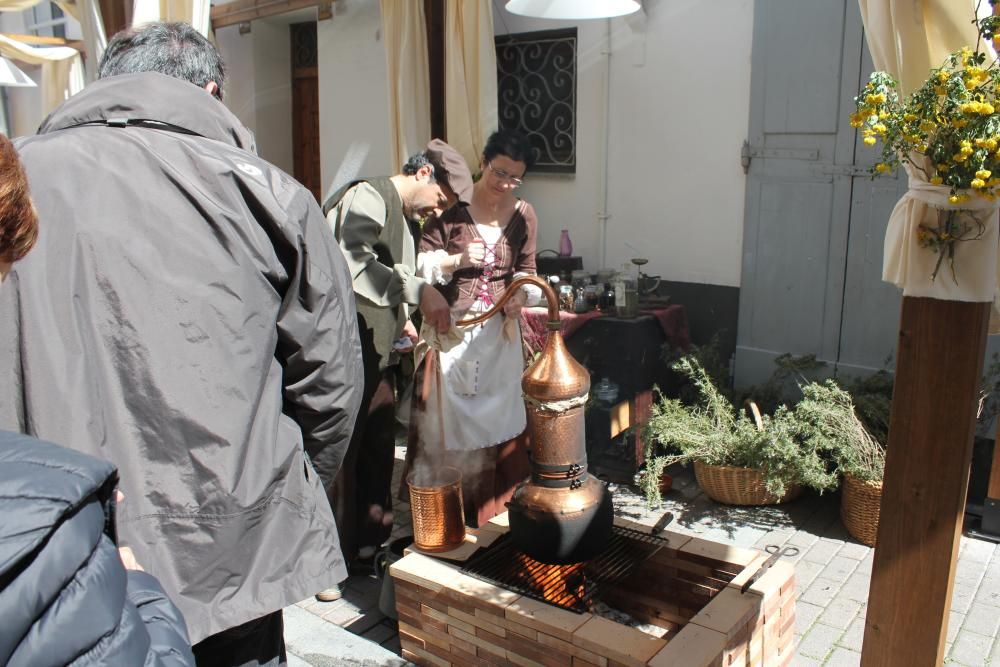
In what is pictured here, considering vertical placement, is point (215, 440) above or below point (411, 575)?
above

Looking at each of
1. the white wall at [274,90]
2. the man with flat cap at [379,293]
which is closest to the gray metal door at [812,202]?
the man with flat cap at [379,293]

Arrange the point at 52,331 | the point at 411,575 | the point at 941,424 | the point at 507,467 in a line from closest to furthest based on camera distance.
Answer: the point at 52,331 → the point at 941,424 → the point at 411,575 → the point at 507,467

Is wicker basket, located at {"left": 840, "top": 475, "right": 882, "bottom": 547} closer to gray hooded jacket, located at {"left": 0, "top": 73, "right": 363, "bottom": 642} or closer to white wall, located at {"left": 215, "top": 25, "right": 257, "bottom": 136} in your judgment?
gray hooded jacket, located at {"left": 0, "top": 73, "right": 363, "bottom": 642}

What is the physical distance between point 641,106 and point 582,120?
21.9 inches

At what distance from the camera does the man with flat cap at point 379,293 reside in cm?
382

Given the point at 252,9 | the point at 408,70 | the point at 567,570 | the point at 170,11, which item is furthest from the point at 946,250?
the point at 252,9

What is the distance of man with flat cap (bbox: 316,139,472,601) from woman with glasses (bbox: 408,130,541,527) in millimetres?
153

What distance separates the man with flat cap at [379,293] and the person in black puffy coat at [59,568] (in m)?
2.60

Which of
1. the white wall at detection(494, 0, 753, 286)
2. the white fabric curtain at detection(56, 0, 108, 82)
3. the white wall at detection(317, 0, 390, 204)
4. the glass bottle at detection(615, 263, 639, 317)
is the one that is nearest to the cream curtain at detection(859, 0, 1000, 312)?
the glass bottle at detection(615, 263, 639, 317)

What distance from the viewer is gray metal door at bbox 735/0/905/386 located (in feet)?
17.5

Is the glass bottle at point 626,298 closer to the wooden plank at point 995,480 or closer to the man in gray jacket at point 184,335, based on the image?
the wooden plank at point 995,480

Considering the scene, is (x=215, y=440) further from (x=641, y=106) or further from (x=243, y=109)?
(x=243, y=109)

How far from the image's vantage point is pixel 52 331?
1.70 m

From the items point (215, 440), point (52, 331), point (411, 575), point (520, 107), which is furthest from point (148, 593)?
point (520, 107)
